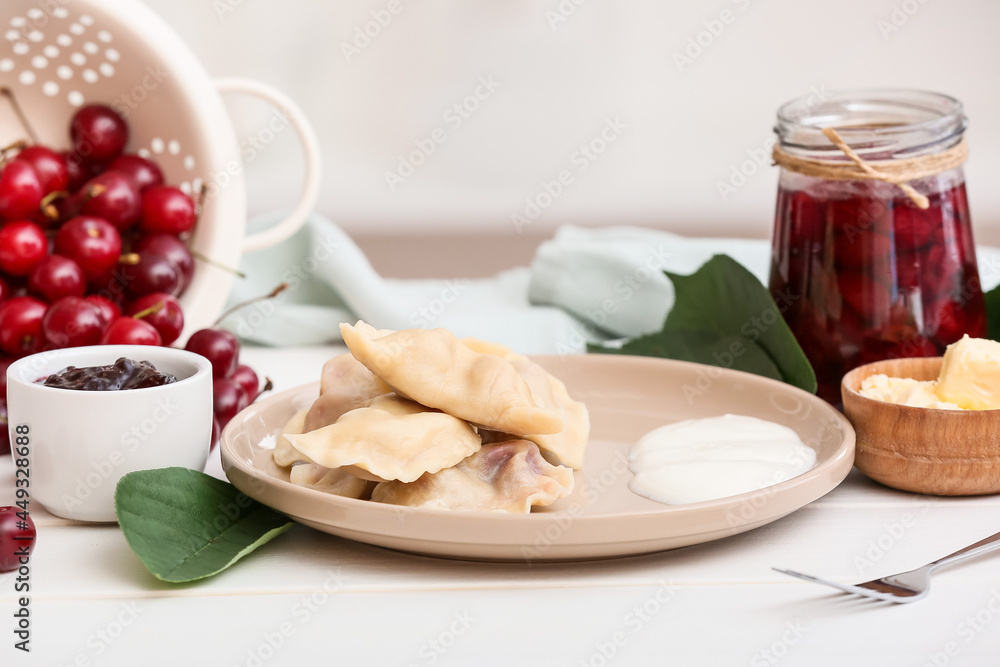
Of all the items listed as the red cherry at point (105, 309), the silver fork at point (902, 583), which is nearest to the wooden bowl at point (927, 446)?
the silver fork at point (902, 583)

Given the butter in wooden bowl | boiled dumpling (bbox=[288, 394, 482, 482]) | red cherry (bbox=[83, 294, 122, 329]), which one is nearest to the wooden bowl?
the butter in wooden bowl

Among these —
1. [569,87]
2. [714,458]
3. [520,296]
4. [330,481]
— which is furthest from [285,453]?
[569,87]

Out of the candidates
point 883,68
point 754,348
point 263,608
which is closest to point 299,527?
point 263,608

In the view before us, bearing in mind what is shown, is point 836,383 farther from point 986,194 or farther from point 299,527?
point 986,194

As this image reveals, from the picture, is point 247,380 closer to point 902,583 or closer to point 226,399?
point 226,399

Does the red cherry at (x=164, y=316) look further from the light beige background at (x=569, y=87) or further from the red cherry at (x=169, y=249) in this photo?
the light beige background at (x=569, y=87)
